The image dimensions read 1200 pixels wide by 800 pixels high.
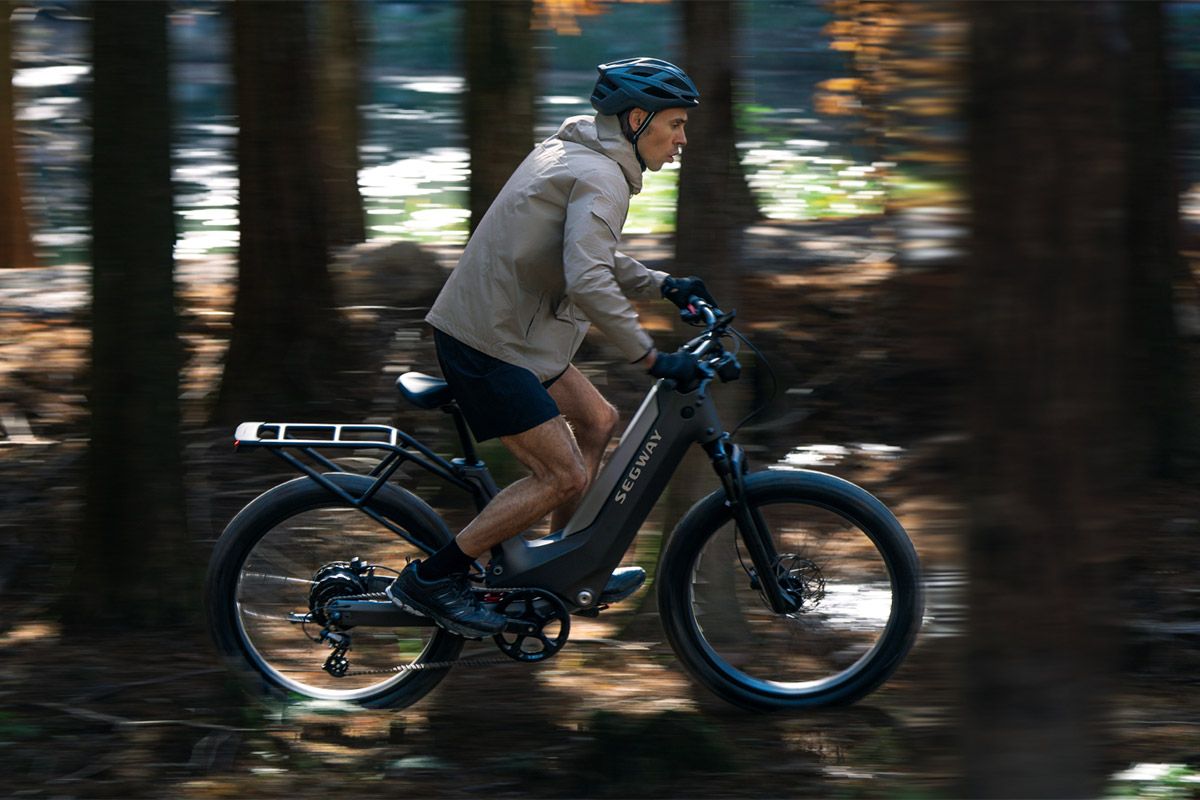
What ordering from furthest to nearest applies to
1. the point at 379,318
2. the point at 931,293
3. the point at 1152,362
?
the point at 379,318
the point at 1152,362
the point at 931,293

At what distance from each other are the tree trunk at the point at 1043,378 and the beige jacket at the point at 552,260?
5.04ft

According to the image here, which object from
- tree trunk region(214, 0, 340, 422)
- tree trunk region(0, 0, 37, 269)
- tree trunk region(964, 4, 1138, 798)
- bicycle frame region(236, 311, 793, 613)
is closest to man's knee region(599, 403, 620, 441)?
bicycle frame region(236, 311, 793, 613)

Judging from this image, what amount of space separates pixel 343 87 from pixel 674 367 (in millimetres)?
8974

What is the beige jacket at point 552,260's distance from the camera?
4.81 metres

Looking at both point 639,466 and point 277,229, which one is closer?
point 639,466

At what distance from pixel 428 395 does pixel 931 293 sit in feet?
6.11

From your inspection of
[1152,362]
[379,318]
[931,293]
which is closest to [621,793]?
[931,293]

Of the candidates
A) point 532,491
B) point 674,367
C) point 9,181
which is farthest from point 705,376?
point 9,181

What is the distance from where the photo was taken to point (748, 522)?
5141mm

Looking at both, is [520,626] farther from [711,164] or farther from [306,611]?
[711,164]

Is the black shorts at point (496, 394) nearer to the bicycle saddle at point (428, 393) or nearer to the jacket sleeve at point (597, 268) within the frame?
the bicycle saddle at point (428, 393)

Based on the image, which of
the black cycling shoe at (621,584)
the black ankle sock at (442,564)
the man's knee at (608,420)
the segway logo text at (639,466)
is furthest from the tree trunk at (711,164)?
the black ankle sock at (442,564)

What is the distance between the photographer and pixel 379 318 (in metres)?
9.40

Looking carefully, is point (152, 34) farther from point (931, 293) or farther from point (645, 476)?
point (931, 293)
